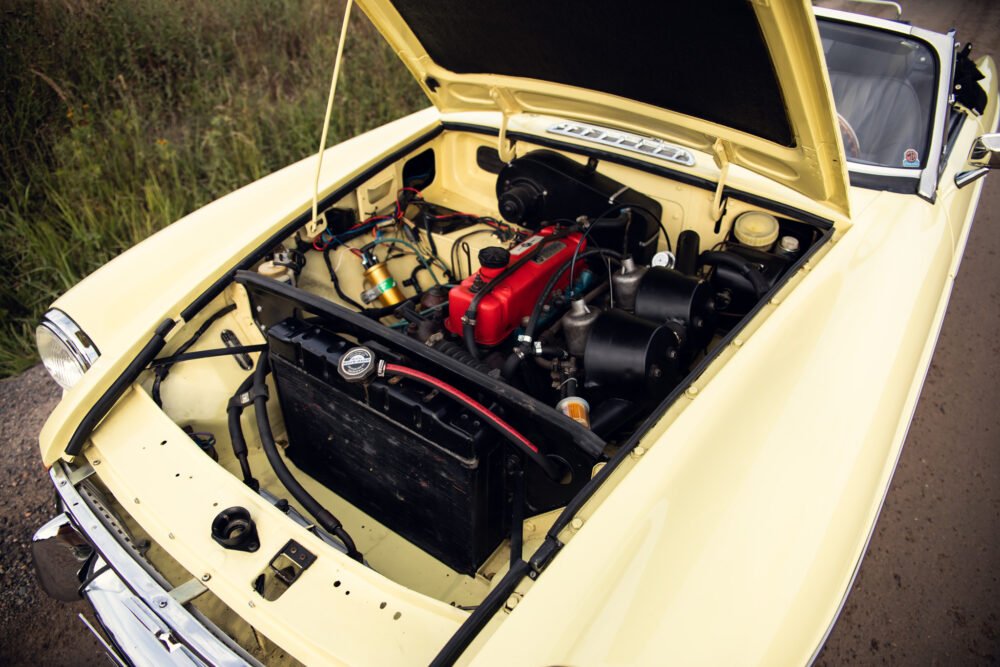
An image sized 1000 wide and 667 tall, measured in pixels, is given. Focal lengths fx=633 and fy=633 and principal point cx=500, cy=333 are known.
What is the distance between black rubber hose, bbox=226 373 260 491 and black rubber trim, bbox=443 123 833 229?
1401 millimetres

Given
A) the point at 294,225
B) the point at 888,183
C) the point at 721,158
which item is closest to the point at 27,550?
the point at 294,225

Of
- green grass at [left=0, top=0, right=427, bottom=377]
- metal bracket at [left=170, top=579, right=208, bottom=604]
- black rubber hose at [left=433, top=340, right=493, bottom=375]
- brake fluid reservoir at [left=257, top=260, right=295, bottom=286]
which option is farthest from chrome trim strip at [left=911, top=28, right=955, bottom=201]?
green grass at [left=0, top=0, right=427, bottom=377]

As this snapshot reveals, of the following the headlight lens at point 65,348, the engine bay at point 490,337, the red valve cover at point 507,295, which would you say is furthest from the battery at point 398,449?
the headlight lens at point 65,348

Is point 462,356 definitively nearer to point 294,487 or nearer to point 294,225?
point 294,487

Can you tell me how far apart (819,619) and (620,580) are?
410 millimetres

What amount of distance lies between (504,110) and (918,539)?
85.8 inches

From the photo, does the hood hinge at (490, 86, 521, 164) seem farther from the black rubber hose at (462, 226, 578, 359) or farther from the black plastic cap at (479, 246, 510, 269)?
the black plastic cap at (479, 246, 510, 269)

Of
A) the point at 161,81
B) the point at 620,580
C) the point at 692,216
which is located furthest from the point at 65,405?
the point at 161,81

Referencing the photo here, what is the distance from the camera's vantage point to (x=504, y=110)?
7.54ft

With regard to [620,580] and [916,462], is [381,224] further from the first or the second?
[916,462]

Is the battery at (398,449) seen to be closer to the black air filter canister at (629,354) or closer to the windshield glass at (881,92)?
the black air filter canister at (629,354)

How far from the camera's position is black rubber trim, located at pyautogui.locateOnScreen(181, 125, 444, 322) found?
6.16 feet

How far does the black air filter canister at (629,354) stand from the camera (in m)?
1.65

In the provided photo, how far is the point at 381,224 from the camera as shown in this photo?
2.48 meters
